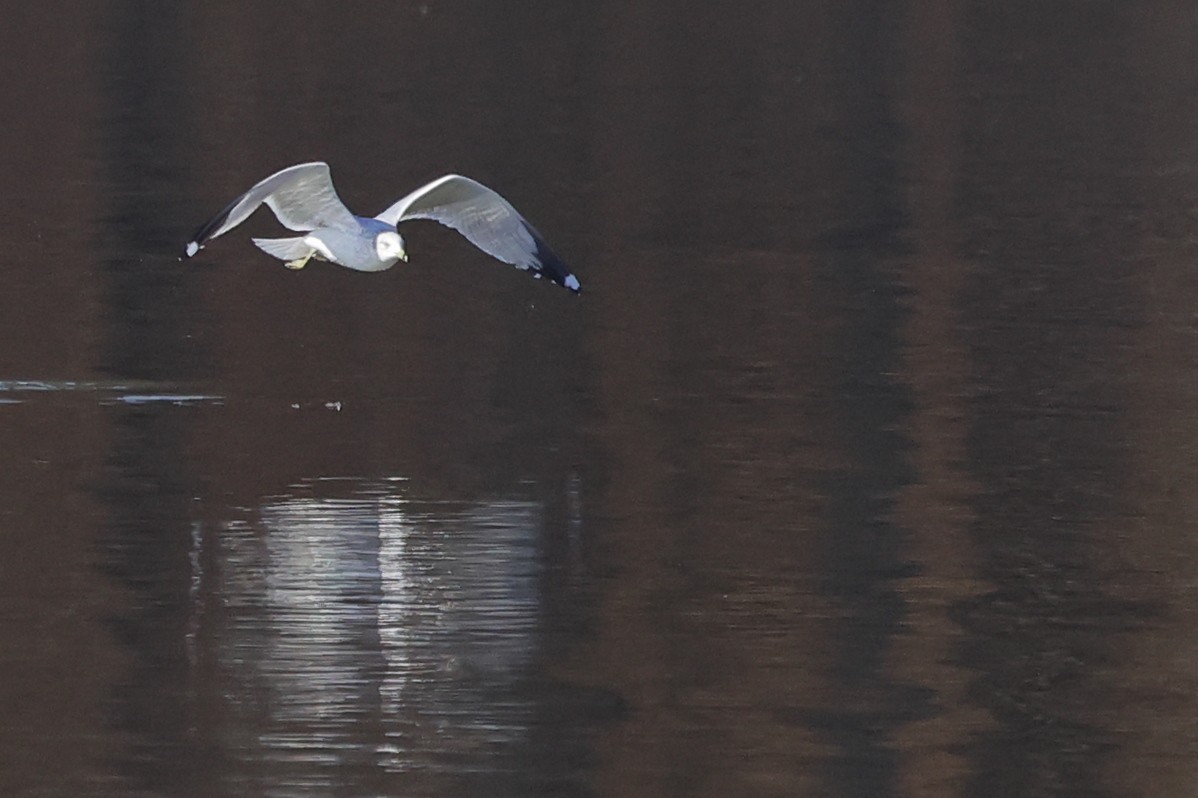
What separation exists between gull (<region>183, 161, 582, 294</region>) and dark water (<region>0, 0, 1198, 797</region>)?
0.66 metres

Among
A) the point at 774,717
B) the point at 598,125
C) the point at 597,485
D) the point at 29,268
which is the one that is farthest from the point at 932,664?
the point at 598,125

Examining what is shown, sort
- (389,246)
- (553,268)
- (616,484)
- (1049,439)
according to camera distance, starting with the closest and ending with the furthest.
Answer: (616,484) < (389,246) < (1049,439) < (553,268)

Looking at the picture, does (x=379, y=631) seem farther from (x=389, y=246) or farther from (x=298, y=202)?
(x=298, y=202)

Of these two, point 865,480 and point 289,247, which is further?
point 289,247

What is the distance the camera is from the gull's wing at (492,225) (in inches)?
433

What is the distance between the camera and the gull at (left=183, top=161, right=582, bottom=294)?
10.3 metres

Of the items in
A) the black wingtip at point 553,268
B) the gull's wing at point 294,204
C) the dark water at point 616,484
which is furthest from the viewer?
the black wingtip at point 553,268

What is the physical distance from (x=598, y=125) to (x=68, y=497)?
14.2m

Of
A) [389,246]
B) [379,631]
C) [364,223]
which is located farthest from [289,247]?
[379,631]

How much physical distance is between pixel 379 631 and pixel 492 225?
3452 mm

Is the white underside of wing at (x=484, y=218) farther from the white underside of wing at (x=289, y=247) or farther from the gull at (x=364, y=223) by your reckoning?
the white underside of wing at (x=289, y=247)

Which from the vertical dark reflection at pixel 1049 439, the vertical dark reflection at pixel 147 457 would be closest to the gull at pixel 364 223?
the vertical dark reflection at pixel 147 457

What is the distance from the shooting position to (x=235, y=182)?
63.7ft

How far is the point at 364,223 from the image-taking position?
10.7 metres
